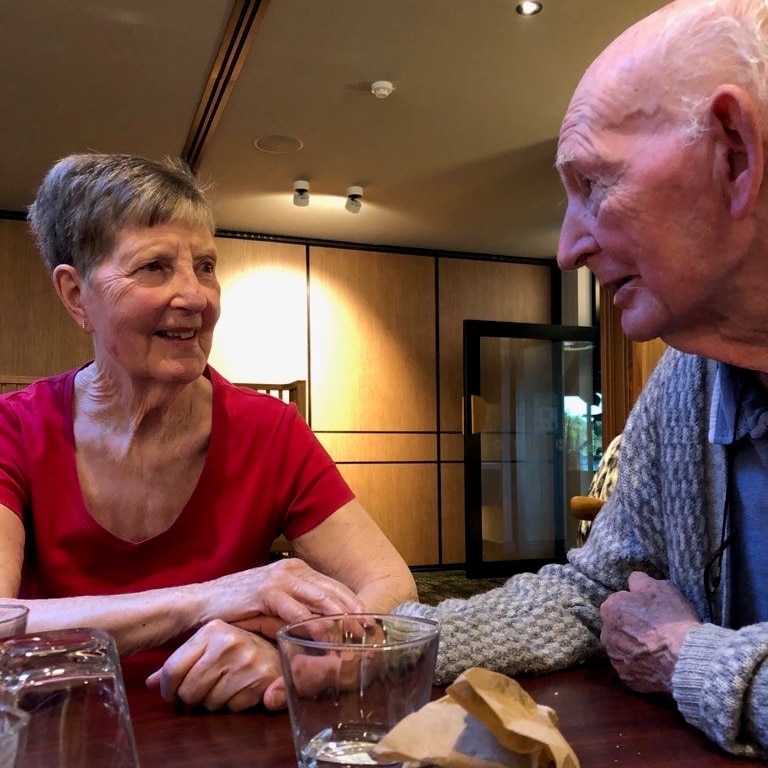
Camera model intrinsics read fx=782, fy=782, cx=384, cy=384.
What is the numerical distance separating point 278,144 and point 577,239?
3507 millimetres

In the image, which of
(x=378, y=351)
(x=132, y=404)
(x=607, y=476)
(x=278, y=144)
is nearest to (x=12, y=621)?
(x=132, y=404)

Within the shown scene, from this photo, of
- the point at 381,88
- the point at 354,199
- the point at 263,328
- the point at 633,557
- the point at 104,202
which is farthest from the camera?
the point at 263,328

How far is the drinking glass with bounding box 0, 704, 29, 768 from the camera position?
1.38 feet

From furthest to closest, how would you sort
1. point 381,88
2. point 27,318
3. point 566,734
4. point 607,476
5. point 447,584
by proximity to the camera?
point 447,584, point 27,318, point 381,88, point 607,476, point 566,734

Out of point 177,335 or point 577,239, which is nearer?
point 577,239

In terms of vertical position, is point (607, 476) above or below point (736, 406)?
below

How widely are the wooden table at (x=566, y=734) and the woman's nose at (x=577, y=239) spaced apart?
1.30 ft

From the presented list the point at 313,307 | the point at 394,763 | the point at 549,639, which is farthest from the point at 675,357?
the point at 313,307

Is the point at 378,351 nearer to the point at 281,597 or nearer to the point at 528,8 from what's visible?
the point at 528,8

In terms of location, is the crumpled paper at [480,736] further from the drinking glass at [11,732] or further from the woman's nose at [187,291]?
the woman's nose at [187,291]

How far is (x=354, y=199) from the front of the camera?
188 inches

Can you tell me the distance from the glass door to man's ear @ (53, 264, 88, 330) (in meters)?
4.53

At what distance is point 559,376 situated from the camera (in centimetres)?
612

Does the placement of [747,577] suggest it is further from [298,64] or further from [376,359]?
[376,359]
